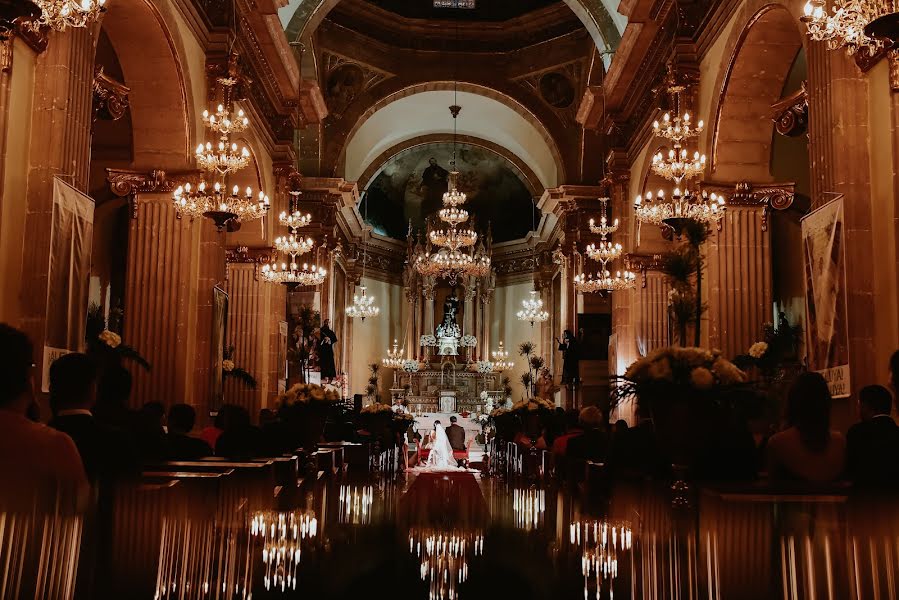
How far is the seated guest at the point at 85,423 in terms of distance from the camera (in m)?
4.00

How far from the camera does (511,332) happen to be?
124ft

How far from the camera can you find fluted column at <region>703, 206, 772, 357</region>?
41.1 feet

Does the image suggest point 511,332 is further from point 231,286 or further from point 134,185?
point 134,185

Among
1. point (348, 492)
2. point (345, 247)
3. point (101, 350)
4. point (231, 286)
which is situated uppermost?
point (345, 247)

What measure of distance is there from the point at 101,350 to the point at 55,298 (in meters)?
2.06

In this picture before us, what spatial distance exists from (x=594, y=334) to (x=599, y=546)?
1867 cm

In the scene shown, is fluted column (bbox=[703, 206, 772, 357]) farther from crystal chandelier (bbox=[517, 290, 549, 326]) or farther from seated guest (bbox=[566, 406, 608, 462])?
crystal chandelier (bbox=[517, 290, 549, 326])

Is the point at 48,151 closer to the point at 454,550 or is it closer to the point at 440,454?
the point at 454,550

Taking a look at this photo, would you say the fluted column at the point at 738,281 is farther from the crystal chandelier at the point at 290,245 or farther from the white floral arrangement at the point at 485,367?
the white floral arrangement at the point at 485,367

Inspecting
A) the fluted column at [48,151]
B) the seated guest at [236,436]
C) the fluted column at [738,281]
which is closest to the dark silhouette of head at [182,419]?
the seated guest at [236,436]

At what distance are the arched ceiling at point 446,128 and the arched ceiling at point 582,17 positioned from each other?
6864 millimetres

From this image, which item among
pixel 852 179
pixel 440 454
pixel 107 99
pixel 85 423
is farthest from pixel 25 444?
pixel 440 454

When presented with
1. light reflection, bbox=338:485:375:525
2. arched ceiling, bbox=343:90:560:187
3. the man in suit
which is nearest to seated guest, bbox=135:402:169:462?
light reflection, bbox=338:485:375:525

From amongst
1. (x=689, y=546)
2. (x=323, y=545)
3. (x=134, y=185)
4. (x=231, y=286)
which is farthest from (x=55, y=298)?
(x=231, y=286)
